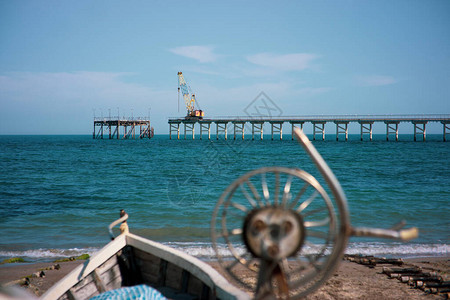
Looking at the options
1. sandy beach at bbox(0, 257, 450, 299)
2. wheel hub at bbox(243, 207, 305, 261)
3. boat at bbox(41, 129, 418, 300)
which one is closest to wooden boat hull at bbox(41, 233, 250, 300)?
boat at bbox(41, 129, 418, 300)

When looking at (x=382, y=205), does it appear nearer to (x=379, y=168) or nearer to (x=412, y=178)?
(x=412, y=178)

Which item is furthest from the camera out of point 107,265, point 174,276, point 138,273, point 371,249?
point 371,249

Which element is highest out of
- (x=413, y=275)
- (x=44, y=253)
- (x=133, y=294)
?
(x=133, y=294)

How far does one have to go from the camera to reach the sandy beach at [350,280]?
9.13m

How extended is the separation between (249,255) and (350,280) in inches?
250

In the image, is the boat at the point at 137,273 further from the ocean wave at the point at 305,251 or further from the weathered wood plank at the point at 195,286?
the ocean wave at the point at 305,251

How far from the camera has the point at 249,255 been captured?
5.06 metres

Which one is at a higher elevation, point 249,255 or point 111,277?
point 249,255

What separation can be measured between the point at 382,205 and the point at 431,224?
4376 mm

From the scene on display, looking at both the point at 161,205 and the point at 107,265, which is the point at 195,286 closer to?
the point at 107,265

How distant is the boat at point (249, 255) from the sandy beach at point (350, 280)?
3856 millimetres

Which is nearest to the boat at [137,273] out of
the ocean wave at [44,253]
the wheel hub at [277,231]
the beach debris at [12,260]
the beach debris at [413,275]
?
the wheel hub at [277,231]

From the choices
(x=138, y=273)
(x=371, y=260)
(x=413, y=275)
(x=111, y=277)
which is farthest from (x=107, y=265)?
(x=371, y=260)

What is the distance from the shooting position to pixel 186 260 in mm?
5996
